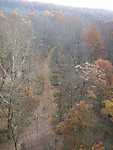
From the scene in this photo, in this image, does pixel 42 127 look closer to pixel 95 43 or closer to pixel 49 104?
pixel 49 104

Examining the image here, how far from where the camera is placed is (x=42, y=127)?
116 ft

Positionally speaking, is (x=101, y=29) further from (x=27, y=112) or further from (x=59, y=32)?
(x=27, y=112)

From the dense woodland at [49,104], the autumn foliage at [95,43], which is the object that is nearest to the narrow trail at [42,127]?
the dense woodland at [49,104]

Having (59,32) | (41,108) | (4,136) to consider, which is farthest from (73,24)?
(4,136)

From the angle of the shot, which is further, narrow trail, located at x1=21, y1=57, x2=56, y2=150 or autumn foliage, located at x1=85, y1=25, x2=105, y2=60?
autumn foliage, located at x1=85, y1=25, x2=105, y2=60

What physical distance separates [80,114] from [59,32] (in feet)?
128

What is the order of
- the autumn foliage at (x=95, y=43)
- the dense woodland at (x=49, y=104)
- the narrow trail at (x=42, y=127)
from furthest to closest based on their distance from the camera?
the autumn foliage at (x=95, y=43)
the narrow trail at (x=42, y=127)
the dense woodland at (x=49, y=104)

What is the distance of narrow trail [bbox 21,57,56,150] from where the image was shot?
1270 inches

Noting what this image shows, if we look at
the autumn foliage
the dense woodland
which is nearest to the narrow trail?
the dense woodland

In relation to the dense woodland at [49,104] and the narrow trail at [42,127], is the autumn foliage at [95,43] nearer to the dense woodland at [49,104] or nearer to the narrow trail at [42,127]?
the dense woodland at [49,104]

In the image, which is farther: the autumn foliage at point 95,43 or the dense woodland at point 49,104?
the autumn foliage at point 95,43

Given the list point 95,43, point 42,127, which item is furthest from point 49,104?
point 95,43

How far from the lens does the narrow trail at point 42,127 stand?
106ft

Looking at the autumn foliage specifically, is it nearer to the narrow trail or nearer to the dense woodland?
the dense woodland
